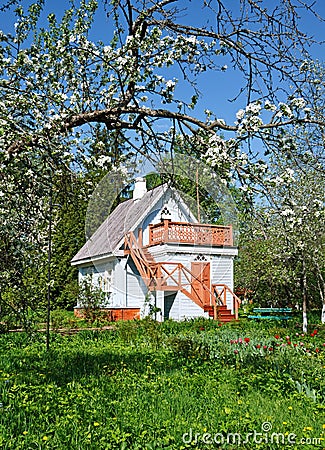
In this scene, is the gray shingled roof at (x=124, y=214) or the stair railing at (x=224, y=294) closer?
the gray shingled roof at (x=124, y=214)

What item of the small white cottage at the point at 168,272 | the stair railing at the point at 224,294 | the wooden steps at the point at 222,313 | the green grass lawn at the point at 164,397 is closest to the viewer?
the green grass lawn at the point at 164,397

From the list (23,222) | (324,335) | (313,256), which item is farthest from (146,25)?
(313,256)

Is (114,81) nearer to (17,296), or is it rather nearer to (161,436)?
(17,296)

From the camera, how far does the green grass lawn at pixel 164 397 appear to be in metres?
3.94

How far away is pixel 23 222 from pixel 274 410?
297 centimetres

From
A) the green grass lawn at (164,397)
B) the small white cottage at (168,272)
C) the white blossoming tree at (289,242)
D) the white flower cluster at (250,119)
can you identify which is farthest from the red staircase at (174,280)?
the white flower cluster at (250,119)

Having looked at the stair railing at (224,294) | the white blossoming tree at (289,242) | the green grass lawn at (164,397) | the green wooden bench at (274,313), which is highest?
the white blossoming tree at (289,242)

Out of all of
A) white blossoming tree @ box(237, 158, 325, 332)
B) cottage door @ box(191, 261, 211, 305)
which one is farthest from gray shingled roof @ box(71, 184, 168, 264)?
cottage door @ box(191, 261, 211, 305)

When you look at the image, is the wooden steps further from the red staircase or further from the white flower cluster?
the white flower cluster

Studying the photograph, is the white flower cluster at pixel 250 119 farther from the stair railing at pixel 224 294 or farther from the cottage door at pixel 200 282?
the stair railing at pixel 224 294

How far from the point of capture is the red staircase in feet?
55.0

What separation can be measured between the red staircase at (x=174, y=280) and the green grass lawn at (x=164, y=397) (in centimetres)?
799

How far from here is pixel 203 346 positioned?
859 centimetres

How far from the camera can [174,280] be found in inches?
656
